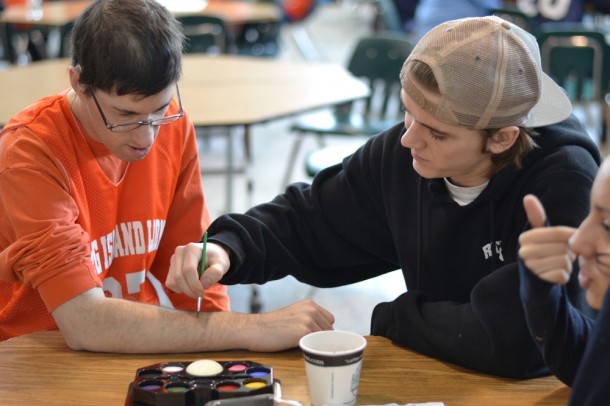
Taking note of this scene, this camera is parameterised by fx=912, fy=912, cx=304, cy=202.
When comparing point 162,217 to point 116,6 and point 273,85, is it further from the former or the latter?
point 273,85

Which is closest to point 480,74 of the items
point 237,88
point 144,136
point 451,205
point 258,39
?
point 451,205

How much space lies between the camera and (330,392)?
1355mm

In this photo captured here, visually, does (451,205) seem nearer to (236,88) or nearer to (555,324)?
(555,324)

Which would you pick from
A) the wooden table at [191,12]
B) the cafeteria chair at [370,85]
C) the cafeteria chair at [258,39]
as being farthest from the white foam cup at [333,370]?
the cafeteria chair at [258,39]

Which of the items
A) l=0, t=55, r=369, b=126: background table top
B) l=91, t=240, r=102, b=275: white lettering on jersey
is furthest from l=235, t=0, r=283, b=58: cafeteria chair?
l=91, t=240, r=102, b=275: white lettering on jersey

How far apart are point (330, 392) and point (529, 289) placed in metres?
0.33

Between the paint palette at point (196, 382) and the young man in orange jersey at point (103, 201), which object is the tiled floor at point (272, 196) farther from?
the paint palette at point (196, 382)

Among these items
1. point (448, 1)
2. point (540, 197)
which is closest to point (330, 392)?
point (540, 197)

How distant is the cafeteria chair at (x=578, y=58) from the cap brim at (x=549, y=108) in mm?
3516

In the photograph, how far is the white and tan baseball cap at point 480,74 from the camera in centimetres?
152

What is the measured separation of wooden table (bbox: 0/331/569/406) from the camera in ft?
4.70

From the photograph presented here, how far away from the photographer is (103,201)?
1.89 metres

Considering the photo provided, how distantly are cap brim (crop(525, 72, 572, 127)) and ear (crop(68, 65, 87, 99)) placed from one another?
0.83 metres

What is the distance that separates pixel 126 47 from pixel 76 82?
0.14m
